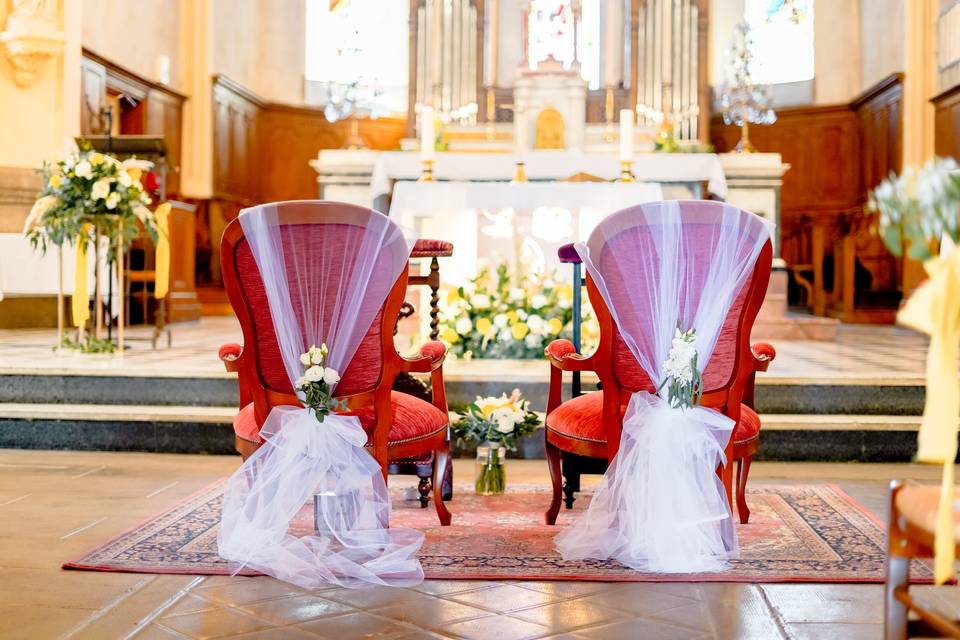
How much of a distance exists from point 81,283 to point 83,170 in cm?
71

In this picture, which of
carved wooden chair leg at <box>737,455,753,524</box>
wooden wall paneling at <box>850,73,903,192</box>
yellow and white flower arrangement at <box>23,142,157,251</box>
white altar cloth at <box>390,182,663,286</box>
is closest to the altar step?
yellow and white flower arrangement at <box>23,142,157,251</box>

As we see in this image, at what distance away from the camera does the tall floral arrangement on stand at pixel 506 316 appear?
218 inches

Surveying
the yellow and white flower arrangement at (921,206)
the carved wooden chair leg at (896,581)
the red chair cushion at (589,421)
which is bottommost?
the carved wooden chair leg at (896,581)

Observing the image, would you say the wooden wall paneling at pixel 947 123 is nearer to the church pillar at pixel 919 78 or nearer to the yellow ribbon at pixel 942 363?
the church pillar at pixel 919 78

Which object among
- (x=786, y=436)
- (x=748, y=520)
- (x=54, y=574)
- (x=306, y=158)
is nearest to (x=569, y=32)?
(x=306, y=158)

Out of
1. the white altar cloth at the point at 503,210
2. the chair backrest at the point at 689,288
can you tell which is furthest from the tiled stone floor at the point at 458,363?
the chair backrest at the point at 689,288

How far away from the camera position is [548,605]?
2.50 meters

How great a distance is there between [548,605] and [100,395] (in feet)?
10.9

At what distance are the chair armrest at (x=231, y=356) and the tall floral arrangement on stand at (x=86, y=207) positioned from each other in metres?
2.83

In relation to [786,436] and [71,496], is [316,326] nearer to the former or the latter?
[71,496]

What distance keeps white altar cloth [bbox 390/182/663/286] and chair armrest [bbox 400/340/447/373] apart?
113 inches

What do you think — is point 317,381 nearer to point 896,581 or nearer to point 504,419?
point 504,419

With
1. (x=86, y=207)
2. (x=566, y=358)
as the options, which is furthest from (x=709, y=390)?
(x=86, y=207)

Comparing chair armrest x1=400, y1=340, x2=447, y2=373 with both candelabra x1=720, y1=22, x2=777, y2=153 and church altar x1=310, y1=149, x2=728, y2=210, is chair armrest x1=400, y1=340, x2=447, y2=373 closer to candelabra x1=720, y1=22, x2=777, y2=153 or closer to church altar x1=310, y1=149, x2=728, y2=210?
church altar x1=310, y1=149, x2=728, y2=210
